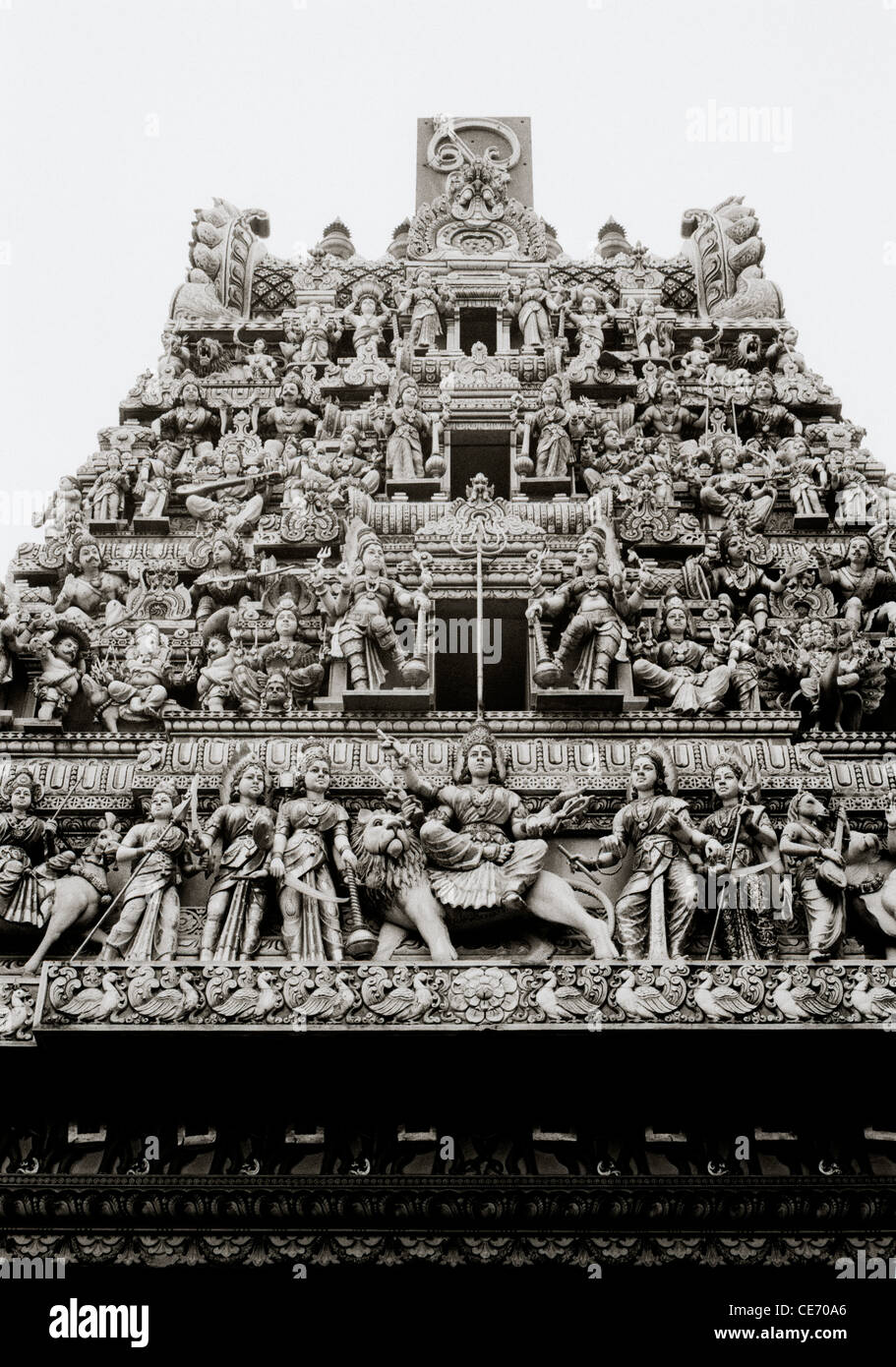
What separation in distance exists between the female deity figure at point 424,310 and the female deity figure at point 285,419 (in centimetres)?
190

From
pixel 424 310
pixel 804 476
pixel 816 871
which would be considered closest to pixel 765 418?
pixel 804 476

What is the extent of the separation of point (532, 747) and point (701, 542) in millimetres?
3887

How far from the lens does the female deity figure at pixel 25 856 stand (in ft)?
44.9

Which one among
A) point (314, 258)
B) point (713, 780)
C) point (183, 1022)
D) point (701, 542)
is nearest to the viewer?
point (183, 1022)

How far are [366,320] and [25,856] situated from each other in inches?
405

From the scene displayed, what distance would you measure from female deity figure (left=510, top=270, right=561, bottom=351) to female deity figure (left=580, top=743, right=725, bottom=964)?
28.5 feet

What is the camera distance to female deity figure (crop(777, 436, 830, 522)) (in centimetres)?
1844

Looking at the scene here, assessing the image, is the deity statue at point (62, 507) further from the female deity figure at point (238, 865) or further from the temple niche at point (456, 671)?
the female deity figure at point (238, 865)

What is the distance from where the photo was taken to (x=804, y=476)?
61.7ft

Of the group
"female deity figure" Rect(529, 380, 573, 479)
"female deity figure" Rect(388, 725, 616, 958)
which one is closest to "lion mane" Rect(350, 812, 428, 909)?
"female deity figure" Rect(388, 725, 616, 958)
